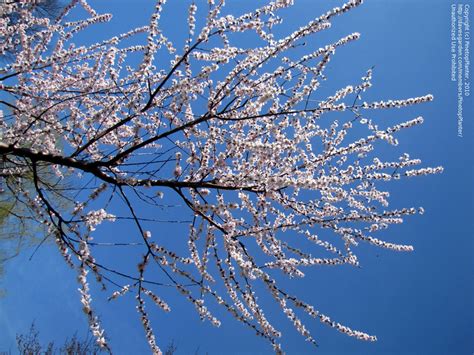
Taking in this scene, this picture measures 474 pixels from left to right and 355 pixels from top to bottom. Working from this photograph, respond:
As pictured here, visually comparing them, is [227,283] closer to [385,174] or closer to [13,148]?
[385,174]

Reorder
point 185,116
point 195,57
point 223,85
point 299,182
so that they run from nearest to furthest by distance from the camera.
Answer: point 299,182 → point 223,85 → point 195,57 → point 185,116

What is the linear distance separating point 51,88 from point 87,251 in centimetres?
235

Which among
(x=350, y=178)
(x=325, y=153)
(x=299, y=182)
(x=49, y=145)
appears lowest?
(x=299, y=182)

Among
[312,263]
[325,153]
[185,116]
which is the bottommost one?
[312,263]

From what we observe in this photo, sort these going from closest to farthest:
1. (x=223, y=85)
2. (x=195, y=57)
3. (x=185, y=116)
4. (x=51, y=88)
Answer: (x=223, y=85), (x=195, y=57), (x=185, y=116), (x=51, y=88)

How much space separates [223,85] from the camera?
3471 mm

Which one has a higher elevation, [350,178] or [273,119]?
[273,119]

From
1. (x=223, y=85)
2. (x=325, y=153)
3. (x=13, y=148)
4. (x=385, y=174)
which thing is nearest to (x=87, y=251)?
(x=13, y=148)

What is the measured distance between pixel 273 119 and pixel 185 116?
0.85 metres

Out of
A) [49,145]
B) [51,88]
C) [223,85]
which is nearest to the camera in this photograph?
[223,85]

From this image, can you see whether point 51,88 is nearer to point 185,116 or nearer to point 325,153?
point 185,116

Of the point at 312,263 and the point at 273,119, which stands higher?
the point at 273,119

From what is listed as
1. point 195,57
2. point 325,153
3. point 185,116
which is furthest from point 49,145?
point 325,153

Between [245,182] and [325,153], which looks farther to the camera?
[325,153]
